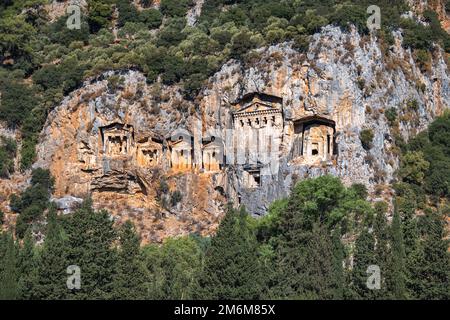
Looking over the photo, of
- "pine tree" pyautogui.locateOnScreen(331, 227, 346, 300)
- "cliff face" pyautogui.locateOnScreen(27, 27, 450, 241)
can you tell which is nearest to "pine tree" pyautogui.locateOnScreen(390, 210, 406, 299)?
"pine tree" pyautogui.locateOnScreen(331, 227, 346, 300)

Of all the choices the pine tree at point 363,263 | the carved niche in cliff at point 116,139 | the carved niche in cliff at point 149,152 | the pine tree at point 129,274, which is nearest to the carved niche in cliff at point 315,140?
the carved niche in cliff at point 149,152

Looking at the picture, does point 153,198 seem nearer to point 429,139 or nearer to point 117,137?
point 117,137

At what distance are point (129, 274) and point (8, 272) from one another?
24.7 feet

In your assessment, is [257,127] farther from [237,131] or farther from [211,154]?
[211,154]

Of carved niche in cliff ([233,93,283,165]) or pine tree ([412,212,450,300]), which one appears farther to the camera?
carved niche in cliff ([233,93,283,165])

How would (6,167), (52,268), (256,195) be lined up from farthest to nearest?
(6,167)
(256,195)
(52,268)

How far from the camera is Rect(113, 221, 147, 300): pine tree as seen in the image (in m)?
75.1

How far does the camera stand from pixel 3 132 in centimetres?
11500

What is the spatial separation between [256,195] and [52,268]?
31.5 meters

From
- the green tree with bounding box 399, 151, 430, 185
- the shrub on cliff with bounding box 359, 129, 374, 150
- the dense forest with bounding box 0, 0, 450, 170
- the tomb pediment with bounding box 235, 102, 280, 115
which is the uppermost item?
the dense forest with bounding box 0, 0, 450, 170

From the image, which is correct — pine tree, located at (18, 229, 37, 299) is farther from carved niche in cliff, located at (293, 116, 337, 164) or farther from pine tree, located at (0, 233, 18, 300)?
carved niche in cliff, located at (293, 116, 337, 164)

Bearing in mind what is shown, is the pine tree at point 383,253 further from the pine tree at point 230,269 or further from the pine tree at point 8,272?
the pine tree at point 8,272

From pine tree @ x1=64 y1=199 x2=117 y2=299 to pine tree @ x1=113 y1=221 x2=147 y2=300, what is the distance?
0.47 metres
